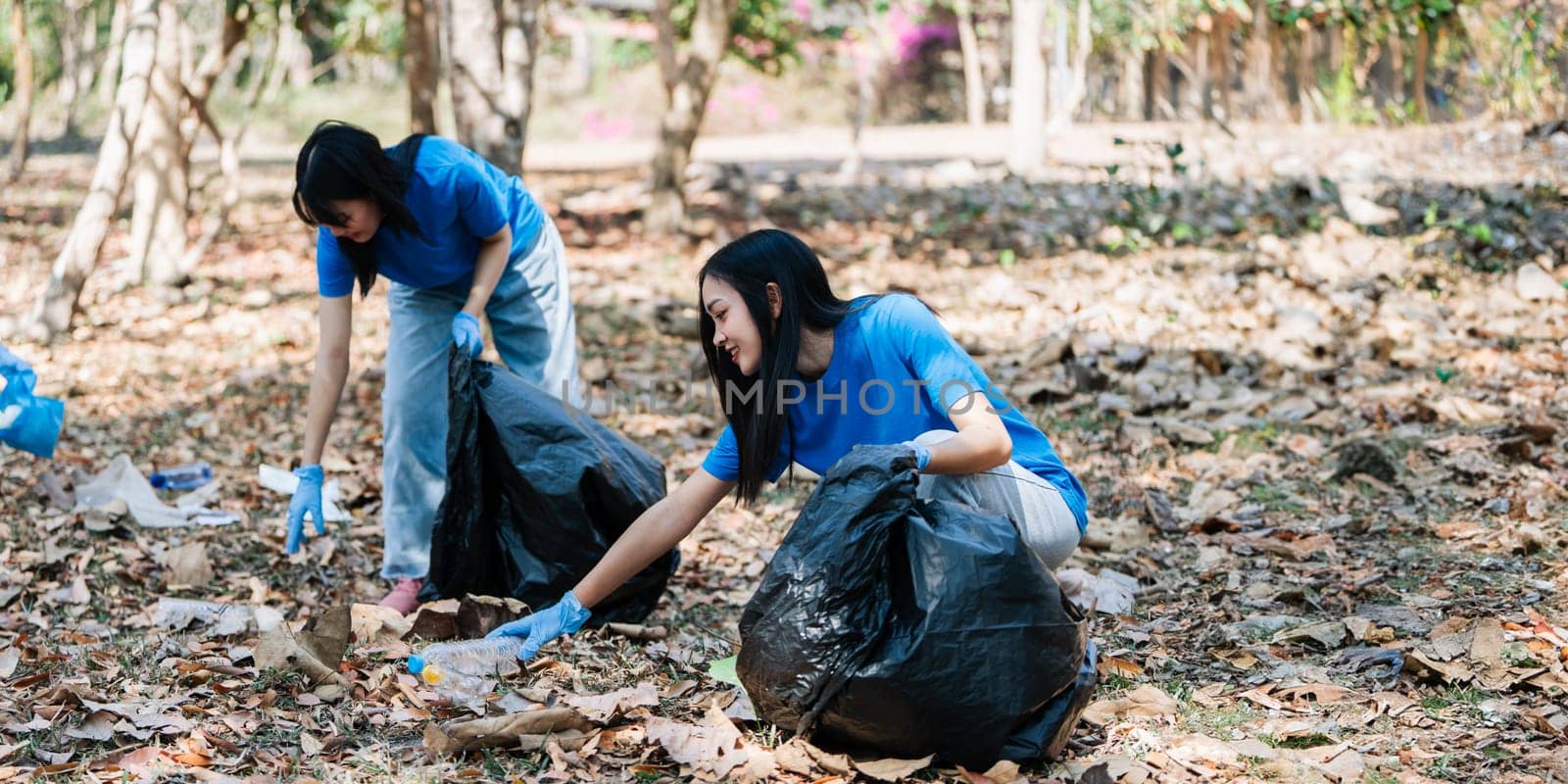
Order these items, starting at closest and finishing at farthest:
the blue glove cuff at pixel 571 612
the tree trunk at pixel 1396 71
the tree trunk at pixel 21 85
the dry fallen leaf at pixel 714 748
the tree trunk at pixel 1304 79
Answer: the dry fallen leaf at pixel 714 748 < the blue glove cuff at pixel 571 612 < the tree trunk at pixel 1396 71 < the tree trunk at pixel 1304 79 < the tree trunk at pixel 21 85

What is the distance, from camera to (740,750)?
2578 mm

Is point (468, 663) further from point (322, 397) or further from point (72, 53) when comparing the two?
point (72, 53)

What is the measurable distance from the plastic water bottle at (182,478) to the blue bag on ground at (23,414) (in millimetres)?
1338

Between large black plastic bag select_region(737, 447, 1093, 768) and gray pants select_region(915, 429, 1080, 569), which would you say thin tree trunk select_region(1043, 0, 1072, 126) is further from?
large black plastic bag select_region(737, 447, 1093, 768)

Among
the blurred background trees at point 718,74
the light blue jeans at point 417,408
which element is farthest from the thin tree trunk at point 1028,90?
the light blue jeans at point 417,408

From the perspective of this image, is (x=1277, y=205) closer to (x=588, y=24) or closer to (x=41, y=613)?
(x=41, y=613)

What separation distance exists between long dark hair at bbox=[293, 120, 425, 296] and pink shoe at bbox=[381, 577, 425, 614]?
90 cm

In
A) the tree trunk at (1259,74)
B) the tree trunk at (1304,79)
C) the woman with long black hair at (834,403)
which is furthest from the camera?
the tree trunk at (1259,74)

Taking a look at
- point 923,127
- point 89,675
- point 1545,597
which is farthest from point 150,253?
point 923,127

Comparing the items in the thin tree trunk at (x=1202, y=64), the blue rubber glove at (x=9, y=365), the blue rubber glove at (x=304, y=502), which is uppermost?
the thin tree trunk at (x=1202, y=64)

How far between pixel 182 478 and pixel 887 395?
129 inches

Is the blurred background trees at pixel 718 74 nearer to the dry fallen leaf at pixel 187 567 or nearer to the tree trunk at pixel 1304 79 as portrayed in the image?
the tree trunk at pixel 1304 79

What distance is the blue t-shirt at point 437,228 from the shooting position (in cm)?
363

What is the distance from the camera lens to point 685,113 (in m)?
9.89
